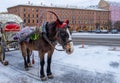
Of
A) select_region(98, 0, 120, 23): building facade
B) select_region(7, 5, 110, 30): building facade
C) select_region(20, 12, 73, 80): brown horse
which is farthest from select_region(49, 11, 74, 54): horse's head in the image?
select_region(98, 0, 120, 23): building facade

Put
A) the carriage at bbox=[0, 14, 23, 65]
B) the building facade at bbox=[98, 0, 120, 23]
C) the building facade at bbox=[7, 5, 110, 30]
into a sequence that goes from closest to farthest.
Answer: the carriage at bbox=[0, 14, 23, 65], the building facade at bbox=[7, 5, 110, 30], the building facade at bbox=[98, 0, 120, 23]

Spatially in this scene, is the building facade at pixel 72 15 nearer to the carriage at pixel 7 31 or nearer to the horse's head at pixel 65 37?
the carriage at pixel 7 31

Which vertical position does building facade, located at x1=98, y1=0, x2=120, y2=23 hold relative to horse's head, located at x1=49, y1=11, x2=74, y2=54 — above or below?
below

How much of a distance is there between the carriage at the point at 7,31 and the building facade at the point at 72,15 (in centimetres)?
7934

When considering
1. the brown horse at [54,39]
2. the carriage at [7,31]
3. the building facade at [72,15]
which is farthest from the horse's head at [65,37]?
the building facade at [72,15]

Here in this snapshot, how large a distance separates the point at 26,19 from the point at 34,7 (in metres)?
5.86

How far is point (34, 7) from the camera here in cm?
9712

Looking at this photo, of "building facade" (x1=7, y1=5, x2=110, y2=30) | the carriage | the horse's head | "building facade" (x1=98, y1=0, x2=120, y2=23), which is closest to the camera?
the horse's head

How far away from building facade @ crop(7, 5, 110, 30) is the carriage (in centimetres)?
7934

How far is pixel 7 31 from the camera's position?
484 inches

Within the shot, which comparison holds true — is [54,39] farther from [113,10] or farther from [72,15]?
[113,10]

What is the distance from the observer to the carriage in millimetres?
11070

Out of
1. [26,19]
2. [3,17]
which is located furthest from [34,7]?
[3,17]

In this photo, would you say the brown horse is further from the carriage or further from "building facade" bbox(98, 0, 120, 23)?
"building facade" bbox(98, 0, 120, 23)
